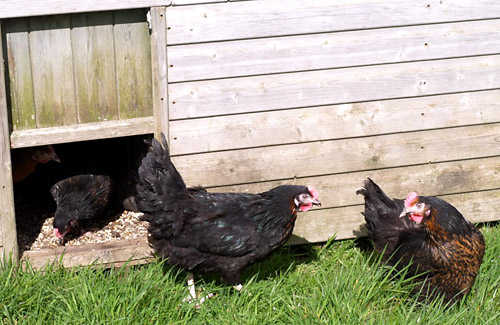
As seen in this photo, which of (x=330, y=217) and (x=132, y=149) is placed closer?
(x=330, y=217)

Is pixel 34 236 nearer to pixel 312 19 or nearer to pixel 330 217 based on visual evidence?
pixel 330 217

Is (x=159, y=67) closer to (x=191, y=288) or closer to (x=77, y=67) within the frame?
(x=77, y=67)

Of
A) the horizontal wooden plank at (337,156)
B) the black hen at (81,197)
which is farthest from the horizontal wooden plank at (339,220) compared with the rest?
the black hen at (81,197)

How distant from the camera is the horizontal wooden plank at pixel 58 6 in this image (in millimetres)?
4422

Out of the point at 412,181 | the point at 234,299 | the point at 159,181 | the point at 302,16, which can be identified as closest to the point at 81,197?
the point at 159,181

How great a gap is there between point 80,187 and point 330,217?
2153 mm

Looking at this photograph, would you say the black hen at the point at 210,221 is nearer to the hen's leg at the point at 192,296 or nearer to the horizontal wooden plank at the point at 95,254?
the hen's leg at the point at 192,296

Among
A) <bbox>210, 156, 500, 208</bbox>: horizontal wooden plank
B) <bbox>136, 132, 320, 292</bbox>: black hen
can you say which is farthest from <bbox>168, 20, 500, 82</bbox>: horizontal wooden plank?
<bbox>210, 156, 500, 208</bbox>: horizontal wooden plank

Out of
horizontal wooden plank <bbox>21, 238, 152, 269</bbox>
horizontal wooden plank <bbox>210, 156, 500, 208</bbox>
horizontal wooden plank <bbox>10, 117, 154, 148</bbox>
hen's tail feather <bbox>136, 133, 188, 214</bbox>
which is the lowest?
horizontal wooden plank <bbox>21, 238, 152, 269</bbox>

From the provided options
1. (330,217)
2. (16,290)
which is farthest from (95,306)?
(330,217)

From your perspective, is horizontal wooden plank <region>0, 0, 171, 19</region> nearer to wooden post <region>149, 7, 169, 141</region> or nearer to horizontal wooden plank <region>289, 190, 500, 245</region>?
wooden post <region>149, 7, 169, 141</region>

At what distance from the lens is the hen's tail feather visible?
4.68 metres

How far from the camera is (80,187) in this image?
5.93m

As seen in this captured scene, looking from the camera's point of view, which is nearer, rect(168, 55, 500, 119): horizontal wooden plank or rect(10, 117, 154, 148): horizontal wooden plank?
rect(10, 117, 154, 148): horizontal wooden plank
